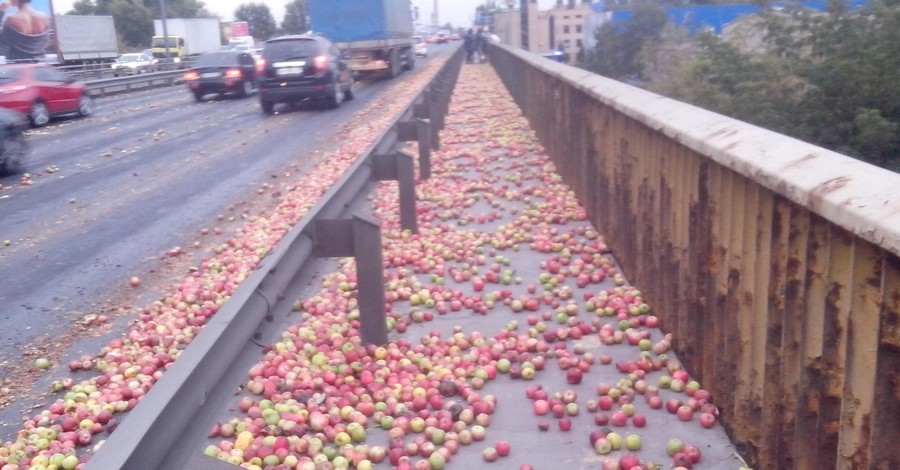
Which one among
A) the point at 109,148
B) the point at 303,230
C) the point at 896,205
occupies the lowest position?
the point at 109,148

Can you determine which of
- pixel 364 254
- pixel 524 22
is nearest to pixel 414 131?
pixel 364 254

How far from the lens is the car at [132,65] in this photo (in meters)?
50.8

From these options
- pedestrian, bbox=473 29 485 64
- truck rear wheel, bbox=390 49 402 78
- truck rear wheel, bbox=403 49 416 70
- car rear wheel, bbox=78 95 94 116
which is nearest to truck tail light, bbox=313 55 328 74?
car rear wheel, bbox=78 95 94 116

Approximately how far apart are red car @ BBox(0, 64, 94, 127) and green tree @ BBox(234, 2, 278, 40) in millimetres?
104010

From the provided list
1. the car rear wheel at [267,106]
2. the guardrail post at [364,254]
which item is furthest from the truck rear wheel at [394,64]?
the guardrail post at [364,254]

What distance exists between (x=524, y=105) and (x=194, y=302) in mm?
12783

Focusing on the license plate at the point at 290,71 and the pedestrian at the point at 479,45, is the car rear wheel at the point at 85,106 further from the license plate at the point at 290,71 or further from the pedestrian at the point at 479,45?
the pedestrian at the point at 479,45

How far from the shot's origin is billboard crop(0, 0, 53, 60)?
44.1 m

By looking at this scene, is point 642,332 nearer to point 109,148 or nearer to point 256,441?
point 256,441

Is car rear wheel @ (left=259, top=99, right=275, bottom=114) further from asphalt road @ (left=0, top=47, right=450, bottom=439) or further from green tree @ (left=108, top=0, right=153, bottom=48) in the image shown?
green tree @ (left=108, top=0, right=153, bottom=48)

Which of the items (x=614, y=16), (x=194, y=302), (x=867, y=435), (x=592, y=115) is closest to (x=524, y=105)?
(x=592, y=115)

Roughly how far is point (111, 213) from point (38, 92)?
15.6 metres

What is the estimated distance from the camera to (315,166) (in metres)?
14.2

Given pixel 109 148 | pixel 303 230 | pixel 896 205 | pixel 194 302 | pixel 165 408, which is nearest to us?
pixel 165 408
